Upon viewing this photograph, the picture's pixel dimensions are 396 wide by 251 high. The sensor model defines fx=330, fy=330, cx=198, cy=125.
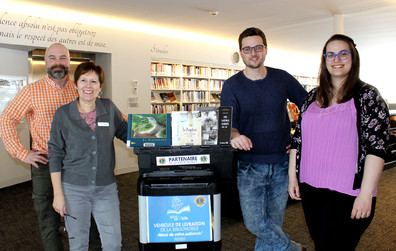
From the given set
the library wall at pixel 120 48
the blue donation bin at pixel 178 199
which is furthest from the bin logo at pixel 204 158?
the library wall at pixel 120 48

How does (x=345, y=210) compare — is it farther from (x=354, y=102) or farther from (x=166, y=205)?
(x=166, y=205)

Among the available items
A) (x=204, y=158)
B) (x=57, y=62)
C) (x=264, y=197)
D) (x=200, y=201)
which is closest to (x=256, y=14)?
(x=57, y=62)

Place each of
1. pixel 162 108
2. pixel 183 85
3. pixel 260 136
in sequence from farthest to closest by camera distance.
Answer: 1. pixel 183 85
2. pixel 162 108
3. pixel 260 136

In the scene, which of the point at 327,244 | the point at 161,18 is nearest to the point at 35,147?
the point at 327,244

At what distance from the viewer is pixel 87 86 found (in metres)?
2.23

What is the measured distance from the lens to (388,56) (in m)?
13.6

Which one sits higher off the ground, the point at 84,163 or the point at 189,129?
the point at 189,129

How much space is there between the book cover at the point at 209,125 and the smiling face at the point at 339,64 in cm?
69

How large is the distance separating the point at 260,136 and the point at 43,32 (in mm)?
5226

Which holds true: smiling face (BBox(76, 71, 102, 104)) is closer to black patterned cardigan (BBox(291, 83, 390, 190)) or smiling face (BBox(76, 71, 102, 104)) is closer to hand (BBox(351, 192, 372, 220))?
black patterned cardigan (BBox(291, 83, 390, 190))

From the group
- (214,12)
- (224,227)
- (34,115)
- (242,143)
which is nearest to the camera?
(242,143)

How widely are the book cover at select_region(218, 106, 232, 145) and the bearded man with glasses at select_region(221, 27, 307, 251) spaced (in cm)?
46

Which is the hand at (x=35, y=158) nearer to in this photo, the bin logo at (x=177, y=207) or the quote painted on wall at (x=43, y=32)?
the bin logo at (x=177, y=207)

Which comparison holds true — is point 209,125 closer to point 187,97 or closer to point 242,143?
point 242,143
